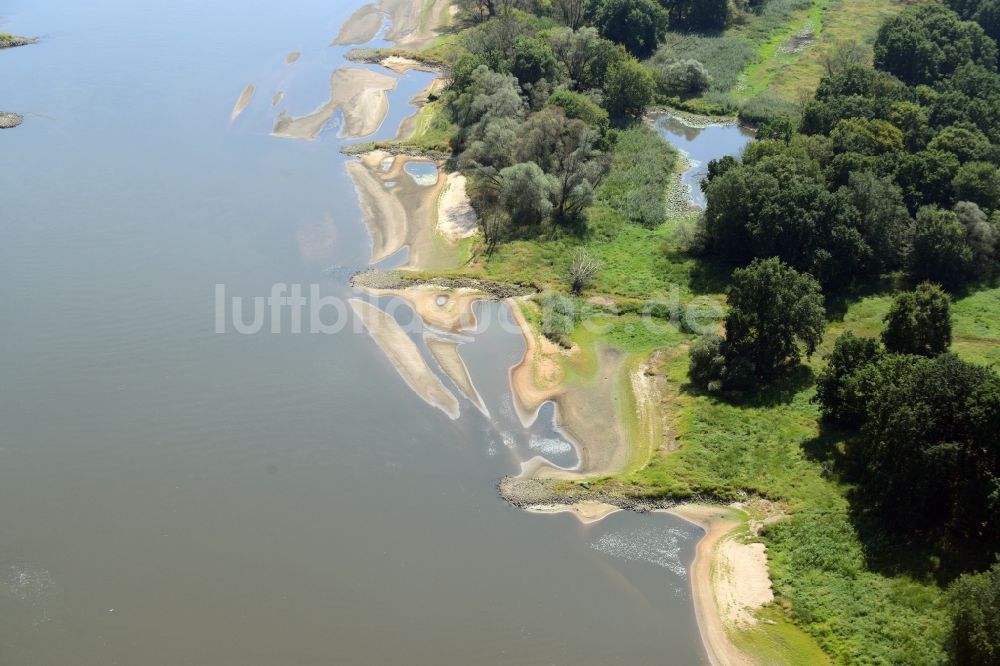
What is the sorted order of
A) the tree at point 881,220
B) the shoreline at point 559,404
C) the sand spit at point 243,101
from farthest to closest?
the sand spit at point 243,101 → the tree at point 881,220 → the shoreline at point 559,404

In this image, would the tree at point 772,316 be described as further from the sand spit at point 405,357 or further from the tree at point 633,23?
the tree at point 633,23

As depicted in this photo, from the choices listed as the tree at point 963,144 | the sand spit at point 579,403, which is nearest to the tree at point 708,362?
the sand spit at point 579,403

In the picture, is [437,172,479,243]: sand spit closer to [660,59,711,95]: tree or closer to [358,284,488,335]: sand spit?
[358,284,488,335]: sand spit

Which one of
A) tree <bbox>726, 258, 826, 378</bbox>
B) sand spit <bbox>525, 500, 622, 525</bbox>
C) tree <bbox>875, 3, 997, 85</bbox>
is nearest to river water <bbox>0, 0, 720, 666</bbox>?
sand spit <bbox>525, 500, 622, 525</bbox>

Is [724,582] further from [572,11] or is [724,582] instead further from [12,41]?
[12,41]

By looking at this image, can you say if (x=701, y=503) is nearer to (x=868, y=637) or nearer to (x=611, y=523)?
(x=611, y=523)

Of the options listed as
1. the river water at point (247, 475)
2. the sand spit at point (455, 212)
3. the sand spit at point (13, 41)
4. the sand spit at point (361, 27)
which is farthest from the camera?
the sand spit at point (361, 27)

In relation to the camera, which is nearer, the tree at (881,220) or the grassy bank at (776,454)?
the grassy bank at (776,454)

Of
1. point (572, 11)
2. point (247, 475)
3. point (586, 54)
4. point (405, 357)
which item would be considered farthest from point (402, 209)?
point (572, 11)
